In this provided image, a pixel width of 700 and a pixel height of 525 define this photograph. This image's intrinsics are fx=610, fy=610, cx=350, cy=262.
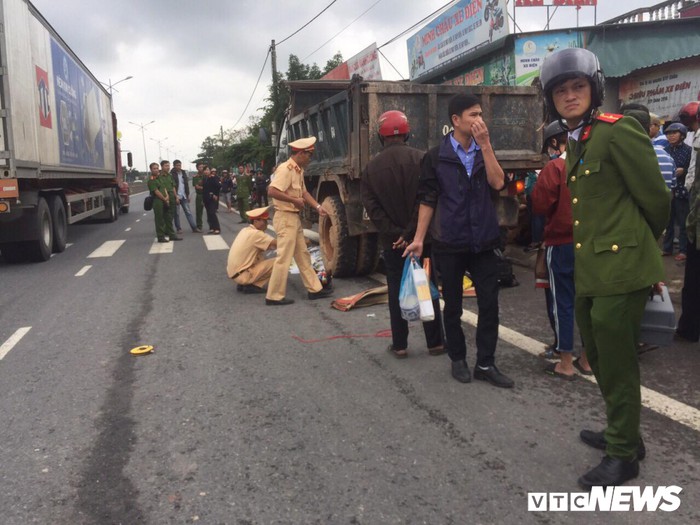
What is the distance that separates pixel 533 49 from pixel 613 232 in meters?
13.3

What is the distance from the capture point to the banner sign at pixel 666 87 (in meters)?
12.4

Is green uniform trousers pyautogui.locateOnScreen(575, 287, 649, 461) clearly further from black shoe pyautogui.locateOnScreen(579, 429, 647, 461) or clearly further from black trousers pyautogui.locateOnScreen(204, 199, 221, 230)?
black trousers pyautogui.locateOnScreen(204, 199, 221, 230)

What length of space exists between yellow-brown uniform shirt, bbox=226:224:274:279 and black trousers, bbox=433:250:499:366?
12.5 feet

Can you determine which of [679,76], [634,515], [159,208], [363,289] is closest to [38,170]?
[159,208]

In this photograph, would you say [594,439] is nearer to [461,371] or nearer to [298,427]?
[461,371]

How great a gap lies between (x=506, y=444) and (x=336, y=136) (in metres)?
5.42

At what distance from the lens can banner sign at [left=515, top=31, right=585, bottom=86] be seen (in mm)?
14305

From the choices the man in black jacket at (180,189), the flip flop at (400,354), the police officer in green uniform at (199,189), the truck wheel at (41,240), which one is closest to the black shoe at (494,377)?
the flip flop at (400,354)

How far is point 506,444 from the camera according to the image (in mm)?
3189

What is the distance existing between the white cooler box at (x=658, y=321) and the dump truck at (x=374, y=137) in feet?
14.2

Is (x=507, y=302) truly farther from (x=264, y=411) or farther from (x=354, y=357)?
(x=264, y=411)

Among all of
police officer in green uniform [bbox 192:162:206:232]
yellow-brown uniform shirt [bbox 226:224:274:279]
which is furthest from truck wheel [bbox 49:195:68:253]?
yellow-brown uniform shirt [bbox 226:224:274:279]

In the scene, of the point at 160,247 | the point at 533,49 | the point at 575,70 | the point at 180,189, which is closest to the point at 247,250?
the point at 575,70

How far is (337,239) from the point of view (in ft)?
25.2
